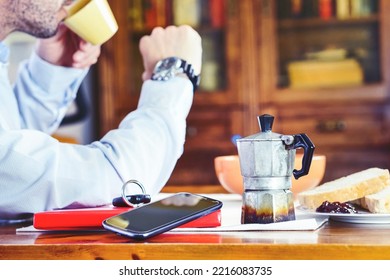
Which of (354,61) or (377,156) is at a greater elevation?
(354,61)

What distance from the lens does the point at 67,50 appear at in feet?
5.62

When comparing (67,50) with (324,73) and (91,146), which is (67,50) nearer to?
(91,146)

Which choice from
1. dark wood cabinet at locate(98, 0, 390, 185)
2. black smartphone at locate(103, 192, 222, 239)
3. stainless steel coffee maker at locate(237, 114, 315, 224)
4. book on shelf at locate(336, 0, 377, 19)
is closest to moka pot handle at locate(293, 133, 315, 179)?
stainless steel coffee maker at locate(237, 114, 315, 224)

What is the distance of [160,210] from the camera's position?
34.6 inches

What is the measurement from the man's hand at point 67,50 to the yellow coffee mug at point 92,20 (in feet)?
0.64

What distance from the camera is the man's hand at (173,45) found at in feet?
4.31

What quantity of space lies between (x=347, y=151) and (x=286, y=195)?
2159mm

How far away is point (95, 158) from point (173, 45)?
1.07ft

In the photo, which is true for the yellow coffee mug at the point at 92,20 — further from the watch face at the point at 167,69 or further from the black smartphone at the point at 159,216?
the black smartphone at the point at 159,216

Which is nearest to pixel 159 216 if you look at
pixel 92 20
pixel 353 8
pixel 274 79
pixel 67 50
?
pixel 92 20
